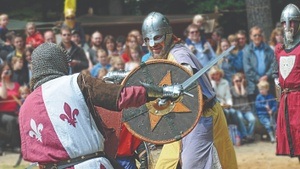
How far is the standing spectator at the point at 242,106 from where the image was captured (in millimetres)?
12914

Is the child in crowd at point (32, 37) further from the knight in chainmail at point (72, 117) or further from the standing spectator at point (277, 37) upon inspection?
the knight in chainmail at point (72, 117)

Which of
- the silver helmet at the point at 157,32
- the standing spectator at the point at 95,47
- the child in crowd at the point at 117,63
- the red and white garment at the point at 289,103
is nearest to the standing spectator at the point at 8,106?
the standing spectator at the point at 95,47

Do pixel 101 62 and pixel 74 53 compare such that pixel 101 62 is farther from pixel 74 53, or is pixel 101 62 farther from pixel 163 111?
pixel 163 111

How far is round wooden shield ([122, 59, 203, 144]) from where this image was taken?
5848 millimetres

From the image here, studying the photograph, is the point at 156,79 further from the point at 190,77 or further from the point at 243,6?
the point at 243,6

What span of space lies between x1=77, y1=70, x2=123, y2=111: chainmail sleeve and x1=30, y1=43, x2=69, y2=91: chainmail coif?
23cm

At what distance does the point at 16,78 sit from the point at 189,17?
7399 millimetres

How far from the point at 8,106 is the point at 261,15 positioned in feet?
19.6

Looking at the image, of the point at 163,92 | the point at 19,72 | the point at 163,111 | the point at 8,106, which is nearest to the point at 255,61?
the point at 19,72

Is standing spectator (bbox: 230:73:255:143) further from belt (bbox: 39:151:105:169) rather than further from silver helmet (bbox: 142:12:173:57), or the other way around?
belt (bbox: 39:151:105:169)

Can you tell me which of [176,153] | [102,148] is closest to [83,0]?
[176,153]

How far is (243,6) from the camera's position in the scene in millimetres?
21375

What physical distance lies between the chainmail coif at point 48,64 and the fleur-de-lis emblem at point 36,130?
0.86ft

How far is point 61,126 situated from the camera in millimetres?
5293
